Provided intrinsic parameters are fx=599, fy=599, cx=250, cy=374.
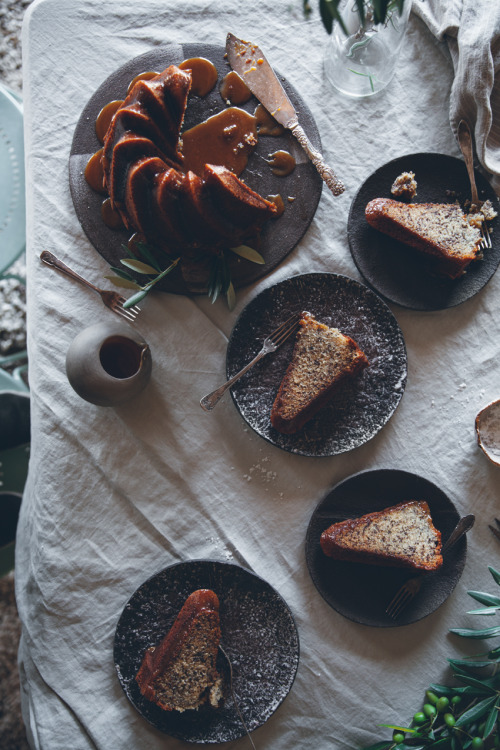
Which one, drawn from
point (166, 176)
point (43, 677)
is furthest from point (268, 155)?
point (43, 677)

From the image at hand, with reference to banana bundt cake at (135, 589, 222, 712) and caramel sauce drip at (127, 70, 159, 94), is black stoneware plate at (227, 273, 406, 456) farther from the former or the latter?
caramel sauce drip at (127, 70, 159, 94)

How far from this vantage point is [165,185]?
1624mm

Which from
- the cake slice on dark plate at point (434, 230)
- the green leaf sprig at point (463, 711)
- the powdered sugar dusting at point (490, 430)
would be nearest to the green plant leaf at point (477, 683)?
the green leaf sprig at point (463, 711)

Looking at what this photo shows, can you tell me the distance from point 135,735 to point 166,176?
63.7 inches

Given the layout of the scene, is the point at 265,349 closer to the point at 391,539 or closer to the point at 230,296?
the point at 230,296

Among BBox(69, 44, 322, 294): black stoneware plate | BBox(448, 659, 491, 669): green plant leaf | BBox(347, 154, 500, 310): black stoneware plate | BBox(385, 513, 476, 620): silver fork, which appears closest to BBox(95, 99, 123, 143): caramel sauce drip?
BBox(69, 44, 322, 294): black stoneware plate

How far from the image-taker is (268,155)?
6.04 ft

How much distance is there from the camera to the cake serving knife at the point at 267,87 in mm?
1811

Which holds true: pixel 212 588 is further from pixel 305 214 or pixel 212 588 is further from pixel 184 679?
pixel 305 214

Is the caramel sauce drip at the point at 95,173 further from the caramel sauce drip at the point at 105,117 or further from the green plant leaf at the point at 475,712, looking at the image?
the green plant leaf at the point at 475,712

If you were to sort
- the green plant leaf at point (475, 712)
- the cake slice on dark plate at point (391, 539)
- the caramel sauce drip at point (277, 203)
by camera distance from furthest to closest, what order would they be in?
the caramel sauce drip at point (277, 203)
the cake slice on dark plate at point (391, 539)
the green plant leaf at point (475, 712)

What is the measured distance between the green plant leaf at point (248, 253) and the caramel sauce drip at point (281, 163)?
0.87 feet

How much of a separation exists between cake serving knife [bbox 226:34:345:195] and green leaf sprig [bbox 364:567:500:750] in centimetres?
134

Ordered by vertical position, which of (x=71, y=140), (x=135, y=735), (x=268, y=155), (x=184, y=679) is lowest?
(x=135, y=735)
